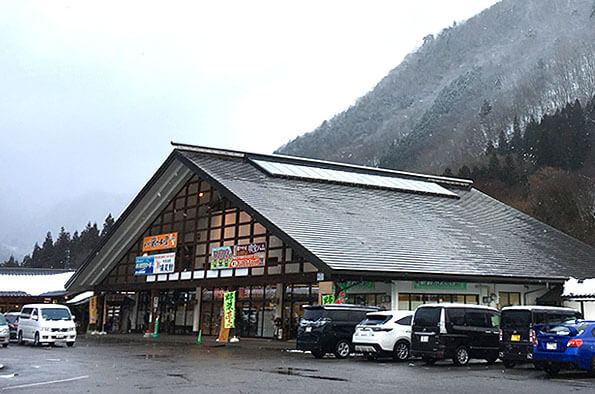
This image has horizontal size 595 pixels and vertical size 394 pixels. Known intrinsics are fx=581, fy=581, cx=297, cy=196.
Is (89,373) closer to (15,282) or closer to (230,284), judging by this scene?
(230,284)

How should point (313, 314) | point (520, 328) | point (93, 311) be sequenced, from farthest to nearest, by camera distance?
1. point (93, 311)
2. point (313, 314)
3. point (520, 328)

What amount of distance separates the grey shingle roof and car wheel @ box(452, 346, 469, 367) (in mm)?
4824

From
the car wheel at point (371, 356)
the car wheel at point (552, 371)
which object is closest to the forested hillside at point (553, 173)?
the car wheel at point (371, 356)

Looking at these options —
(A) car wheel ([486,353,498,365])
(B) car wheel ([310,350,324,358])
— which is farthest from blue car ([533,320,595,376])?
(B) car wheel ([310,350,324,358])

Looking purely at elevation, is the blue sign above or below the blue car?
above

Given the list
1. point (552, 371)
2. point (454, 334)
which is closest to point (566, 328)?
point (552, 371)

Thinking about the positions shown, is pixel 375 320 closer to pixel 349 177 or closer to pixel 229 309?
pixel 229 309

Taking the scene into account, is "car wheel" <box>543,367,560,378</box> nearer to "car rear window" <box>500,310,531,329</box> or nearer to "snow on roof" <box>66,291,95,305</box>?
"car rear window" <box>500,310,531,329</box>

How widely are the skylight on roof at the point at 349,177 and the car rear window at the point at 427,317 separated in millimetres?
13337

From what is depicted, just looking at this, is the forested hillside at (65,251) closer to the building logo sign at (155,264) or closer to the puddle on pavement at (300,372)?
the building logo sign at (155,264)

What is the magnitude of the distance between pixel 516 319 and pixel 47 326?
50.7 ft

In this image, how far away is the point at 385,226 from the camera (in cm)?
2355

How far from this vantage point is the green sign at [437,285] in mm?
20594

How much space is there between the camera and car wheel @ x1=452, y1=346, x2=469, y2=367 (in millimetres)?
14203
